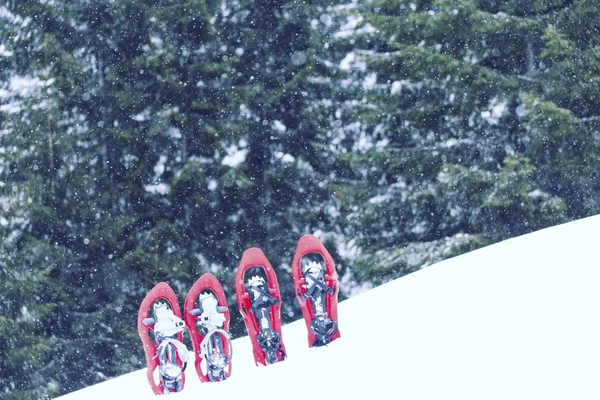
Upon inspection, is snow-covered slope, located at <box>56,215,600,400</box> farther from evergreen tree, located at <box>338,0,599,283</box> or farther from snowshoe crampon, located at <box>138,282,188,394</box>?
evergreen tree, located at <box>338,0,599,283</box>

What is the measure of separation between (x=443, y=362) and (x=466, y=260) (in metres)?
1.14

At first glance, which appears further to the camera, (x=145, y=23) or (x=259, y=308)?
(x=145, y=23)

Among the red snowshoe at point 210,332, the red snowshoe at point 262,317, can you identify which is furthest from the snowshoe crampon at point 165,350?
the red snowshoe at point 262,317

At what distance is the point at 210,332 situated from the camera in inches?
120

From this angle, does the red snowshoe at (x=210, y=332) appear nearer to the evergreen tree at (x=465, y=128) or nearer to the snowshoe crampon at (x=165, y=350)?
the snowshoe crampon at (x=165, y=350)

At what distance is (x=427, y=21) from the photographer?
4668mm

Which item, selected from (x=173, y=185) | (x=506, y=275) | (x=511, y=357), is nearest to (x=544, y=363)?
(x=511, y=357)

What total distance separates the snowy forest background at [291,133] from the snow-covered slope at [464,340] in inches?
43.8

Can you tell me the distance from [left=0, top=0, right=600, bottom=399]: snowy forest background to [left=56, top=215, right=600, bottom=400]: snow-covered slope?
3.65 feet

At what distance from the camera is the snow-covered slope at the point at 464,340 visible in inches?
94.3

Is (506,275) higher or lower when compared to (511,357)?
higher

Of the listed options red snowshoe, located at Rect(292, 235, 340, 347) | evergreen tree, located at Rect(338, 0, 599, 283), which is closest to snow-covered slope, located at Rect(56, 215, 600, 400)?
red snowshoe, located at Rect(292, 235, 340, 347)

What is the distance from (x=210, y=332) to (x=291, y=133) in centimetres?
206

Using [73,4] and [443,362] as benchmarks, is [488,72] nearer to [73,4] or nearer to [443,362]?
[443,362]
